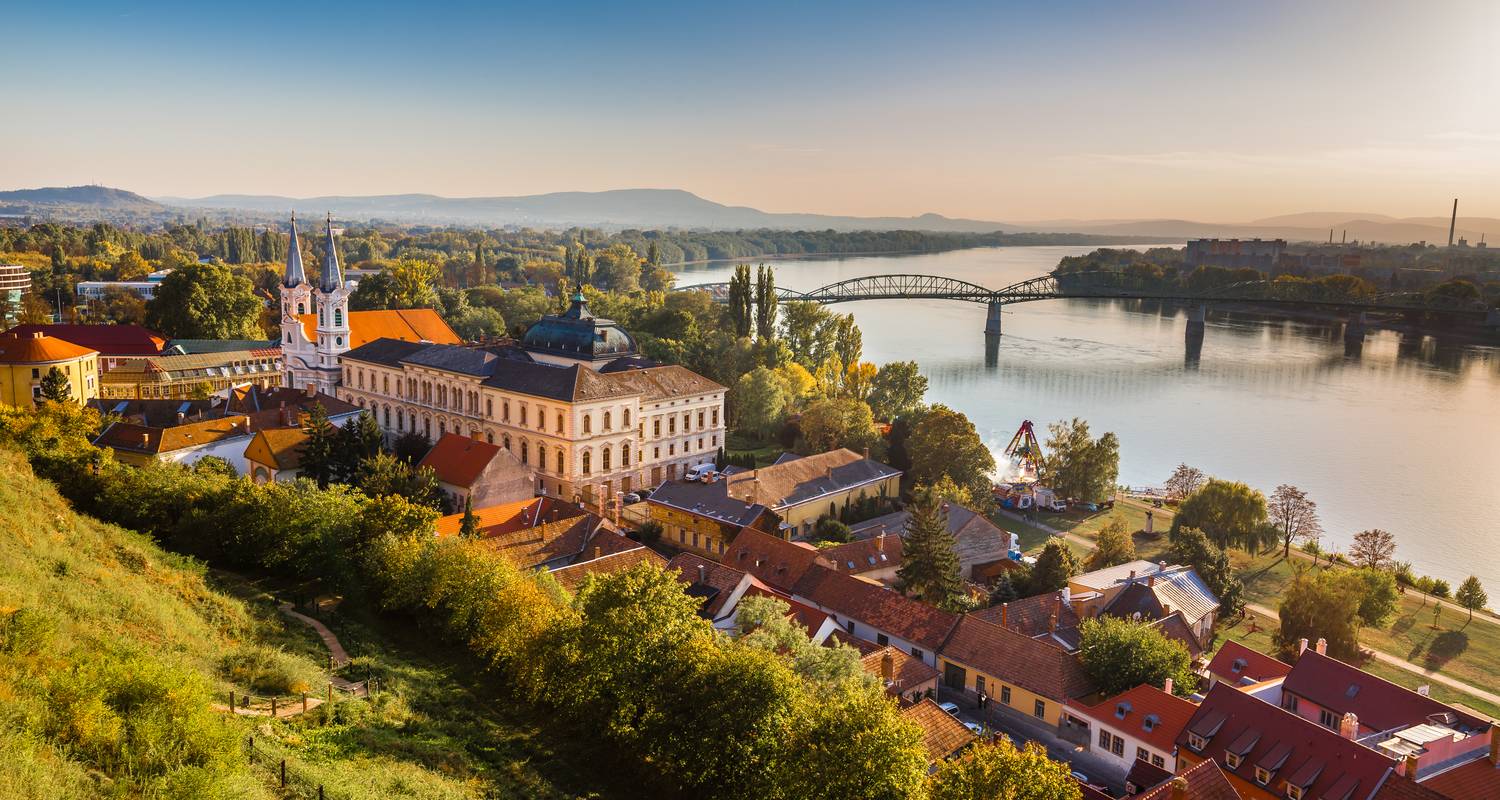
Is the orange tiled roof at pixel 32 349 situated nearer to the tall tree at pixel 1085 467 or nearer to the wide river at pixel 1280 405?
the tall tree at pixel 1085 467

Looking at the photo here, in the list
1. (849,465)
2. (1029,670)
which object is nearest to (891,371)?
(849,465)

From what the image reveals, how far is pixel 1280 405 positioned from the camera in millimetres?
67250

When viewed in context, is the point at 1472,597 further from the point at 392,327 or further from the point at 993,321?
the point at 993,321

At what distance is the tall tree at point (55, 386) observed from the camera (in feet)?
127

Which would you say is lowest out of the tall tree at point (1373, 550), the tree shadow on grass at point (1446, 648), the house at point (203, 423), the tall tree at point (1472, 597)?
the tree shadow on grass at point (1446, 648)

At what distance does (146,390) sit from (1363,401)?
253 feet

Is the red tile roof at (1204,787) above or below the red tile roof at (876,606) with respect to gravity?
above

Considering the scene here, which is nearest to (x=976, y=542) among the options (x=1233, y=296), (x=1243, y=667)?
(x=1243, y=667)

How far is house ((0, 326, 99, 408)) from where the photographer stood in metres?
41.1

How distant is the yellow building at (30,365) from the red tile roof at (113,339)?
8.32 metres

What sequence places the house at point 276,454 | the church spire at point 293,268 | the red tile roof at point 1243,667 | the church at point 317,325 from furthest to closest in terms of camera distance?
the church spire at point 293,268, the church at point 317,325, the house at point 276,454, the red tile roof at point 1243,667

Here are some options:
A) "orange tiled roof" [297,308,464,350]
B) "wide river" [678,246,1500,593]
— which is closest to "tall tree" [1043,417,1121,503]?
"wide river" [678,246,1500,593]

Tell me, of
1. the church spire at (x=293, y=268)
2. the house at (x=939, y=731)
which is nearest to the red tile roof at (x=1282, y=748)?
the house at (x=939, y=731)

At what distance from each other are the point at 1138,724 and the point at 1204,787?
193 inches
